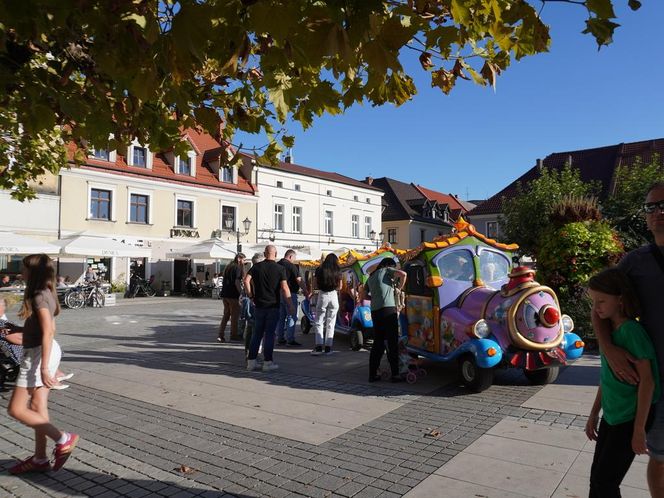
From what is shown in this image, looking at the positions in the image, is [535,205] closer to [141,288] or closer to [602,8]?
[602,8]

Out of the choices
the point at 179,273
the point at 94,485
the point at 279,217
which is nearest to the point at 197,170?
the point at 179,273

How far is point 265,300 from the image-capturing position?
7215 mm

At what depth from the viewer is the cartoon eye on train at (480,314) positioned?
6.00 m

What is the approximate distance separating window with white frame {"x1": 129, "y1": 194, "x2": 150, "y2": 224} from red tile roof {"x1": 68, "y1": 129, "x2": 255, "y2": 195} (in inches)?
48.2

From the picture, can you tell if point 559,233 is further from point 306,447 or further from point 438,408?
point 306,447

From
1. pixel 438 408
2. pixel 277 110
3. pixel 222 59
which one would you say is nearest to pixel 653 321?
pixel 277 110

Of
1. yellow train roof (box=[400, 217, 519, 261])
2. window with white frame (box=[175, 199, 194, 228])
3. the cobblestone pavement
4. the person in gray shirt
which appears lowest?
the cobblestone pavement

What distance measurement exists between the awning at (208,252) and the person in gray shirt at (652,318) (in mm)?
23426

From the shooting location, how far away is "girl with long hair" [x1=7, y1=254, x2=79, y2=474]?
3.76 m

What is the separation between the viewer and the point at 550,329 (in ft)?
19.8

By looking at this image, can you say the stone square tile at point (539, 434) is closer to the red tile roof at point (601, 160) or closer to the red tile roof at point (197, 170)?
the red tile roof at point (197, 170)

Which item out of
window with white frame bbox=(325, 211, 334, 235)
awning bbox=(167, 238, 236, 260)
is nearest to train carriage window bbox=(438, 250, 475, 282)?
awning bbox=(167, 238, 236, 260)

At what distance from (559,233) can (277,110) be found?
25.5ft

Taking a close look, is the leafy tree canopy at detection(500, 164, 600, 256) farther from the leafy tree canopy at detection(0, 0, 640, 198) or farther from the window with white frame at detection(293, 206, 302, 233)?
the window with white frame at detection(293, 206, 302, 233)
